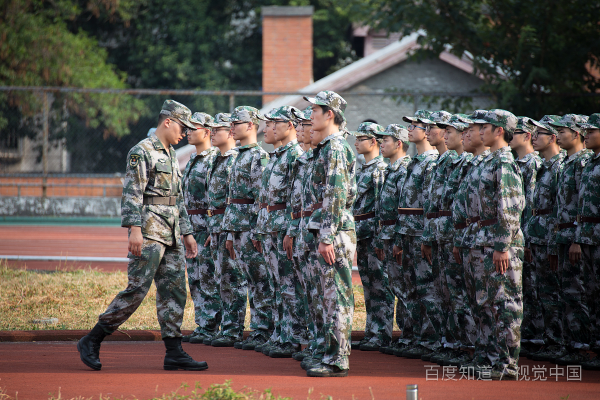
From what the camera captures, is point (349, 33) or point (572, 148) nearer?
point (572, 148)

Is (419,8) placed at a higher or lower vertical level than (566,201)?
higher

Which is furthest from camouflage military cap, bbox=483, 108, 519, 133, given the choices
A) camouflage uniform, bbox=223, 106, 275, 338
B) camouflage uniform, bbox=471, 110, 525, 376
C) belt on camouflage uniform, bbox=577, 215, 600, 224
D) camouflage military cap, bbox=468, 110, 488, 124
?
camouflage uniform, bbox=223, 106, 275, 338

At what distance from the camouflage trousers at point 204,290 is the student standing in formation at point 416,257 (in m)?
2.21

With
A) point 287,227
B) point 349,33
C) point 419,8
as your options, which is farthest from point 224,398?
point 349,33

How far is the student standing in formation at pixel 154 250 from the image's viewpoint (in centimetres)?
609

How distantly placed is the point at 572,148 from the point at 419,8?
7680 millimetres

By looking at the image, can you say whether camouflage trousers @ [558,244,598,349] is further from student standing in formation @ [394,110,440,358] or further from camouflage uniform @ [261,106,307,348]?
camouflage uniform @ [261,106,307,348]

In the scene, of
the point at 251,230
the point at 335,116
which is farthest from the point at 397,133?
the point at 251,230

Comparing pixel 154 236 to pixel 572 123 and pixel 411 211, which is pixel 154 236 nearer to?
pixel 411 211

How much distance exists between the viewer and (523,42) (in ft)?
43.9

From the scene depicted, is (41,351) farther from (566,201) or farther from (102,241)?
(102,241)

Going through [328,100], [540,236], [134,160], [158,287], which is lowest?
[158,287]

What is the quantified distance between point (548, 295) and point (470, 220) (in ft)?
5.65

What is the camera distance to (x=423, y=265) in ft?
23.6
